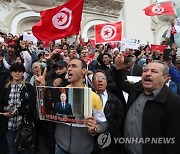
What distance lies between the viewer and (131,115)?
7.78 feet

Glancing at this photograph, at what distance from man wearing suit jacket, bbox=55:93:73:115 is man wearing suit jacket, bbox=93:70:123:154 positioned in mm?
486

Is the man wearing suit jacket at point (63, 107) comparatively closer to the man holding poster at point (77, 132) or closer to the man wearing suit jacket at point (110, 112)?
the man holding poster at point (77, 132)

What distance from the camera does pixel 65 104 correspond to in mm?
2270

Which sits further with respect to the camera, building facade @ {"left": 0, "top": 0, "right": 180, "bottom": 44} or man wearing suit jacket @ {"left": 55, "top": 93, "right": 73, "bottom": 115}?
building facade @ {"left": 0, "top": 0, "right": 180, "bottom": 44}

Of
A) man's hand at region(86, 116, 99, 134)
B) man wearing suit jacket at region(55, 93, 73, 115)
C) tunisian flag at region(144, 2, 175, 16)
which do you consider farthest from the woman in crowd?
tunisian flag at region(144, 2, 175, 16)

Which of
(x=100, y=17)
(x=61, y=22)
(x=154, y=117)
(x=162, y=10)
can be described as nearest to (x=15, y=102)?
(x=154, y=117)

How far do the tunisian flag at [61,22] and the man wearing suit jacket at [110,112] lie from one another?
194 cm

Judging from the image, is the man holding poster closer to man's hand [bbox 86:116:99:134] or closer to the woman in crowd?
man's hand [bbox 86:116:99:134]

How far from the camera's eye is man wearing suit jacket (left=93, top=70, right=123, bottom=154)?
256cm

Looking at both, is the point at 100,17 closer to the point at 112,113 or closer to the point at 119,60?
the point at 119,60

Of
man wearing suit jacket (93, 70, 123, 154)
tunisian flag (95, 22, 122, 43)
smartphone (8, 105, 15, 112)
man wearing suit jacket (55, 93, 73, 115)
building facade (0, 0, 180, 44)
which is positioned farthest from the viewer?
building facade (0, 0, 180, 44)

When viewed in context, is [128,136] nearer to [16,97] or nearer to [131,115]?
[131,115]

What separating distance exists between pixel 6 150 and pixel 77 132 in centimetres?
175

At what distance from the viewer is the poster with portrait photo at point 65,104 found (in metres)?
2.18
